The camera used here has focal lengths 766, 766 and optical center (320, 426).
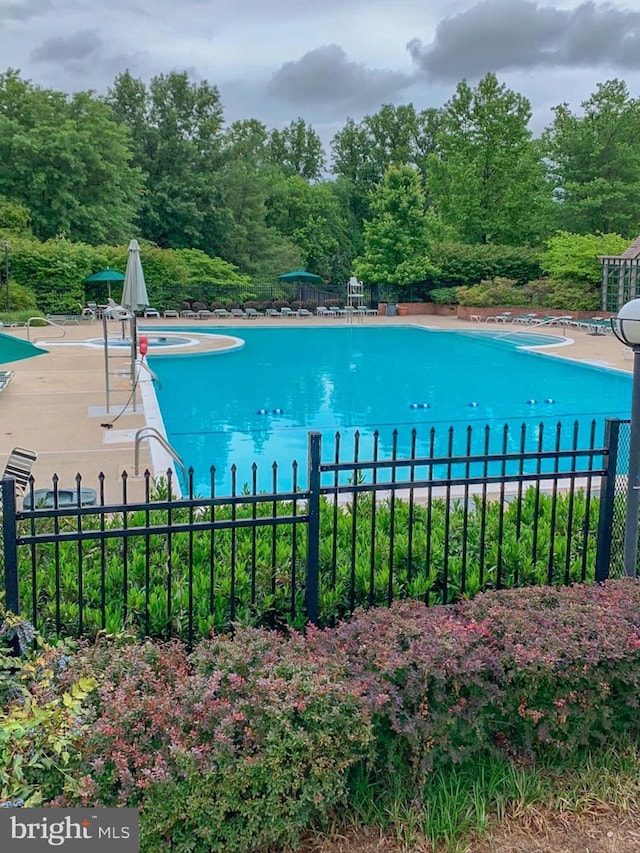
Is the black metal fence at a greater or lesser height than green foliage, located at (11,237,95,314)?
lesser

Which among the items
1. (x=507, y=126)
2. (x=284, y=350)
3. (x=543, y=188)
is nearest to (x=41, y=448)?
(x=284, y=350)

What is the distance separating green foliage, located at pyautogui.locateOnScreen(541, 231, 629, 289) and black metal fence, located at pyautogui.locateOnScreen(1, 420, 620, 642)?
25.8 meters

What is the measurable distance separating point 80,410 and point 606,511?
874cm

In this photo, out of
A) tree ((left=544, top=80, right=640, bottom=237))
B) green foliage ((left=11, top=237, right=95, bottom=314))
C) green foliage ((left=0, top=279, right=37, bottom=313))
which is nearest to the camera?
green foliage ((left=0, top=279, right=37, bottom=313))

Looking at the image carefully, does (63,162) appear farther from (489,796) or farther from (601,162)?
(489,796)

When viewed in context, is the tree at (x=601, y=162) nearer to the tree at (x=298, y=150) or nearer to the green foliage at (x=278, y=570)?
the tree at (x=298, y=150)

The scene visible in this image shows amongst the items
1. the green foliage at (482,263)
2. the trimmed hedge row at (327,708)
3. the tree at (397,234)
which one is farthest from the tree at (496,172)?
the trimmed hedge row at (327,708)

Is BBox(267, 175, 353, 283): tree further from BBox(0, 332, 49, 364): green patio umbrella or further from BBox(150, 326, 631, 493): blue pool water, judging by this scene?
BBox(0, 332, 49, 364): green patio umbrella

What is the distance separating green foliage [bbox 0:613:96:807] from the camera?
2379 millimetres

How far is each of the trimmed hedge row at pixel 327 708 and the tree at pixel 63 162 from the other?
3361 cm

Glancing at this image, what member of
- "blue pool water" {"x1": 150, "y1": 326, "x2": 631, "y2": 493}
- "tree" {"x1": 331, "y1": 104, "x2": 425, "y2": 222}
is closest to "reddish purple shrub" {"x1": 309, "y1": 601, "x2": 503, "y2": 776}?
"blue pool water" {"x1": 150, "y1": 326, "x2": 631, "y2": 493}

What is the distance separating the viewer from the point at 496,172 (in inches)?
1526

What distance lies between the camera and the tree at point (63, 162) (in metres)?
32.8

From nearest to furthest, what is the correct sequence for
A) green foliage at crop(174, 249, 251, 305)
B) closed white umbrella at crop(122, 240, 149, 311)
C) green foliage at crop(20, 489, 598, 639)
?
green foliage at crop(20, 489, 598, 639), closed white umbrella at crop(122, 240, 149, 311), green foliage at crop(174, 249, 251, 305)
